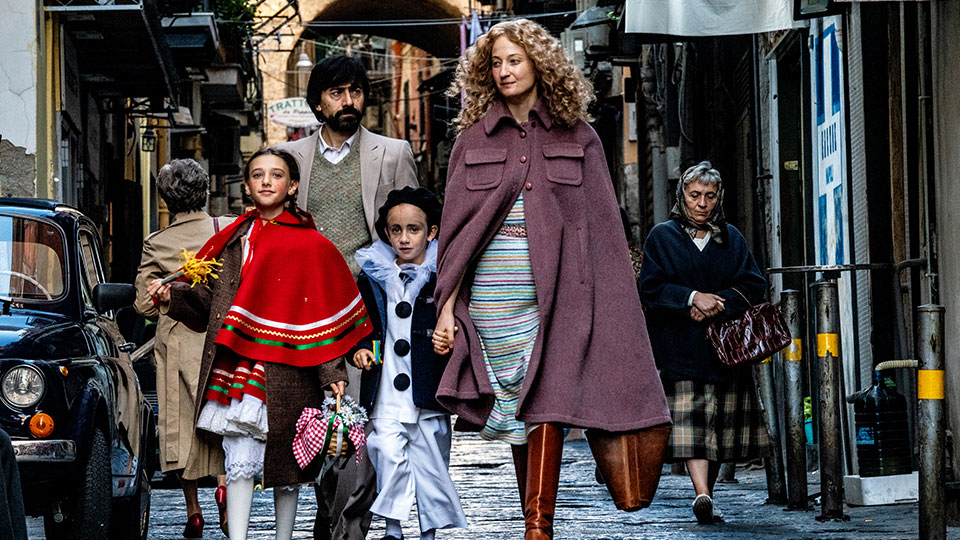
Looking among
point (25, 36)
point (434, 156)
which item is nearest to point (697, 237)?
point (25, 36)

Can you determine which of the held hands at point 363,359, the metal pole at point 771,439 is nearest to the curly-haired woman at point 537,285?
the held hands at point 363,359

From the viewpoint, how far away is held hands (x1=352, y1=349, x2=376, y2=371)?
666 cm

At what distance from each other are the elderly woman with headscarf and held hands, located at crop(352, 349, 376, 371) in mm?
2725

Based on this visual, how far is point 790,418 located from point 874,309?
4.30 feet

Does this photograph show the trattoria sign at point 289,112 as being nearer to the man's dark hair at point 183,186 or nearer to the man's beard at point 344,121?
the man's dark hair at point 183,186

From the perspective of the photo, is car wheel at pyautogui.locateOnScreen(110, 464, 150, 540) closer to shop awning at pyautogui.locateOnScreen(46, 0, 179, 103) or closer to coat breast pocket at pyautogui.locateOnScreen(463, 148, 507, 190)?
coat breast pocket at pyautogui.locateOnScreen(463, 148, 507, 190)

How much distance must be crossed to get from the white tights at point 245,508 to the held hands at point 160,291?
751 millimetres

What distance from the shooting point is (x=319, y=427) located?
641cm

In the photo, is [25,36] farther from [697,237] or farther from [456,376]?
[456,376]

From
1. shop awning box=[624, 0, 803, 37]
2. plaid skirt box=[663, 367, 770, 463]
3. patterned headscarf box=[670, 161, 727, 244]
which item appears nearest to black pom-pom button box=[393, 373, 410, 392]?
plaid skirt box=[663, 367, 770, 463]

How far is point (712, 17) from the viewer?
34.5 ft

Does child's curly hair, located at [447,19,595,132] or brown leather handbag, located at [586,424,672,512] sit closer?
brown leather handbag, located at [586,424,672,512]

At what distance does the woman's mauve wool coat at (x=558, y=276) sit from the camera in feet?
20.1

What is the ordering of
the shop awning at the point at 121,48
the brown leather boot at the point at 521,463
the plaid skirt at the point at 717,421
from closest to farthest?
the brown leather boot at the point at 521,463, the plaid skirt at the point at 717,421, the shop awning at the point at 121,48
